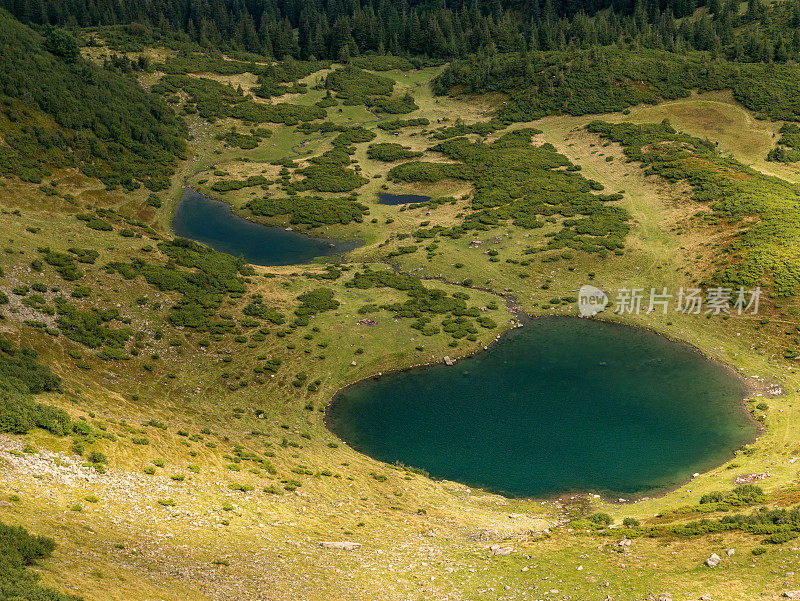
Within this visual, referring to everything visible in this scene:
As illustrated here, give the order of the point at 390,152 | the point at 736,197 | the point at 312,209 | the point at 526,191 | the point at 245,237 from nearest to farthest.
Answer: the point at 736,197
the point at 245,237
the point at 312,209
the point at 526,191
the point at 390,152

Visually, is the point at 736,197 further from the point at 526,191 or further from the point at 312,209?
the point at 312,209

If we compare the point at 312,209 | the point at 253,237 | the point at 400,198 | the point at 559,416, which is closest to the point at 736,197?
the point at 400,198

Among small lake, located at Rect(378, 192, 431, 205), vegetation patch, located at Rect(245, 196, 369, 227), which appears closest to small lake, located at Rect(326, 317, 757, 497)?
vegetation patch, located at Rect(245, 196, 369, 227)

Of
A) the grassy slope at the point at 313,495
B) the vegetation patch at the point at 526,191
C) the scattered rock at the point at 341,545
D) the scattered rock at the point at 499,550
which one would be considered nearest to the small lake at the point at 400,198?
the vegetation patch at the point at 526,191

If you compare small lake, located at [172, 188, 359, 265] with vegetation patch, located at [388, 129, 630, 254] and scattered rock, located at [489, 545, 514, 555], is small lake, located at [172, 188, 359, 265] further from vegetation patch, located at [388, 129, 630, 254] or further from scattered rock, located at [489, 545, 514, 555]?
scattered rock, located at [489, 545, 514, 555]

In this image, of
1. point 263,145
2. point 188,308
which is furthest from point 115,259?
point 263,145

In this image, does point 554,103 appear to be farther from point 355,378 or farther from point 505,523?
point 505,523
